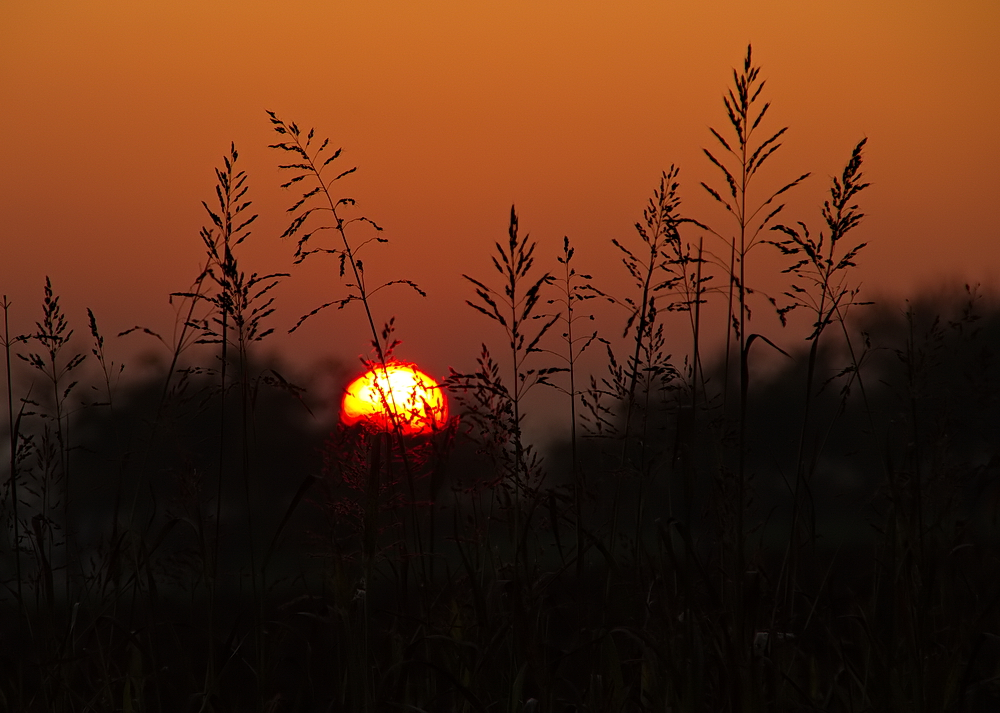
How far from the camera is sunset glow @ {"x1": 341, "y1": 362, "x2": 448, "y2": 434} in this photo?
7.42 ft

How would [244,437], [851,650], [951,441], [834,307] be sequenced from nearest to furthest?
[244,437] < [834,307] < [851,650] < [951,441]

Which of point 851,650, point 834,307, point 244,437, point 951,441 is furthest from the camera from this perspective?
point 951,441

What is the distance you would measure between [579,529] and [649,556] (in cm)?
28

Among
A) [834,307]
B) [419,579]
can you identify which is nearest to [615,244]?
[834,307]

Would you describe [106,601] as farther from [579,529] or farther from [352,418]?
[579,529]

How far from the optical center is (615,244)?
95.4 inches

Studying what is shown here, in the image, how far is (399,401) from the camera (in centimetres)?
244

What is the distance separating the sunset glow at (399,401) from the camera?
226 cm

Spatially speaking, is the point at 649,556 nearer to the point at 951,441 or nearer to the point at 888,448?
the point at 888,448

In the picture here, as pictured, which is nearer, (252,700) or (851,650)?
(851,650)

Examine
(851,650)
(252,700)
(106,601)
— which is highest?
(106,601)

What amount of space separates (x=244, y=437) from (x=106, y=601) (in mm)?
748

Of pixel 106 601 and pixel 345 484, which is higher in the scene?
pixel 345 484

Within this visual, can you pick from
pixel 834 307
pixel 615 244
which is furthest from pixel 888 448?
pixel 615 244
